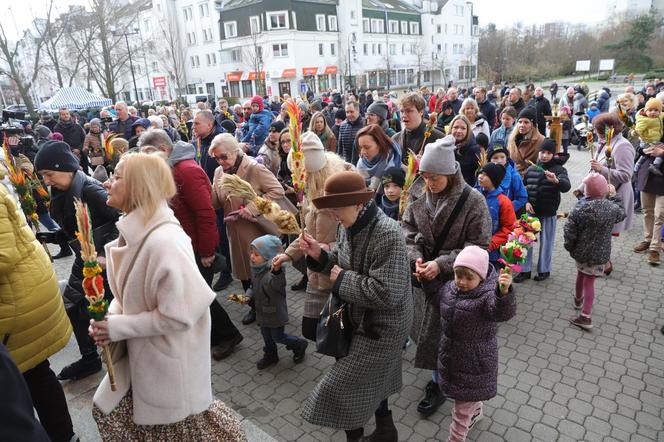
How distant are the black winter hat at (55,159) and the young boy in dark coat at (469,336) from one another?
127 inches

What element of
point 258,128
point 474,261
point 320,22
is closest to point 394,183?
point 474,261

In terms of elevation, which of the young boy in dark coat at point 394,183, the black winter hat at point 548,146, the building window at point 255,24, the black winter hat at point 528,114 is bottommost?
the young boy in dark coat at point 394,183

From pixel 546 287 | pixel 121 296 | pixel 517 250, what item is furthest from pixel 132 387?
pixel 546 287

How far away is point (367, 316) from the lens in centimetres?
280

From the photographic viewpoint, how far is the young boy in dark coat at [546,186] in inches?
211

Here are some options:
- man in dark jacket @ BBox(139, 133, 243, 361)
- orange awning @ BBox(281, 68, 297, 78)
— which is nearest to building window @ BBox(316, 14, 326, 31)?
orange awning @ BBox(281, 68, 297, 78)

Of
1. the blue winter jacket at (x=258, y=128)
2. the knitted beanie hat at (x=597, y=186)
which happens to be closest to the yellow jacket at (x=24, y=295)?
the knitted beanie hat at (x=597, y=186)

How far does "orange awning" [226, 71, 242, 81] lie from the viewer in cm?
5179

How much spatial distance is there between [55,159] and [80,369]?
6.90 feet

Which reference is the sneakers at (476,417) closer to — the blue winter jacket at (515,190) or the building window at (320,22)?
the blue winter jacket at (515,190)

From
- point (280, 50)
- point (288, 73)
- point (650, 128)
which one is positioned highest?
point (280, 50)

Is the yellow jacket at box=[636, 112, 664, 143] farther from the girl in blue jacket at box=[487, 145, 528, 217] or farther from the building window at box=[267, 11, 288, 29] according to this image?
the building window at box=[267, 11, 288, 29]

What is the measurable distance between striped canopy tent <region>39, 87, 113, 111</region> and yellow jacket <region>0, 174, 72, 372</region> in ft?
82.4

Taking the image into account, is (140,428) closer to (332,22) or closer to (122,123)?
(122,123)
